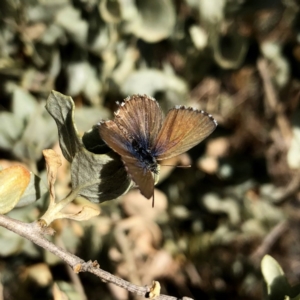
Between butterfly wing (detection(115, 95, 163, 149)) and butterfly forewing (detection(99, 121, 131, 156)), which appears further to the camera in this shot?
butterfly wing (detection(115, 95, 163, 149))

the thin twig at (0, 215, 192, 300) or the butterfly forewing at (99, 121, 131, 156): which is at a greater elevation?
the butterfly forewing at (99, 121, 131, 156)

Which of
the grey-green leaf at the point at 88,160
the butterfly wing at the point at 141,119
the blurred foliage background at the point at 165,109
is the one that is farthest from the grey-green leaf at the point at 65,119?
the blurred foliage background at the point at 165,109

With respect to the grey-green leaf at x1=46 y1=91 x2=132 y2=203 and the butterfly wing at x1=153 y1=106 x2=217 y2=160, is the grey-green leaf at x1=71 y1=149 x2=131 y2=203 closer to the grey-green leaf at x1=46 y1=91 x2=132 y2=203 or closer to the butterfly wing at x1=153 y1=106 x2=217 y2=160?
the grey-green leaf at x1=46 y1=91 x2=132 y2=203

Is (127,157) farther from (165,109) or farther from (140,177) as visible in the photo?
(165,109)

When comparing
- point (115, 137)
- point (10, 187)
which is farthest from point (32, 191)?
point (115, 137)

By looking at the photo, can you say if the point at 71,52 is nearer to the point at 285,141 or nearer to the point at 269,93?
the point at 269,93

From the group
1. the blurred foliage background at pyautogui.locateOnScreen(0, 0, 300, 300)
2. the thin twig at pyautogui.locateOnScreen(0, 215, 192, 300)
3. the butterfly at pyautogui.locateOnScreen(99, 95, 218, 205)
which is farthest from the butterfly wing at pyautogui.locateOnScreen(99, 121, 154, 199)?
the blurred foliage background at pyautogui.locateOnScreen(0, 0, 300, 300)

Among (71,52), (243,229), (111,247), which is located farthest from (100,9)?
(243,229)
